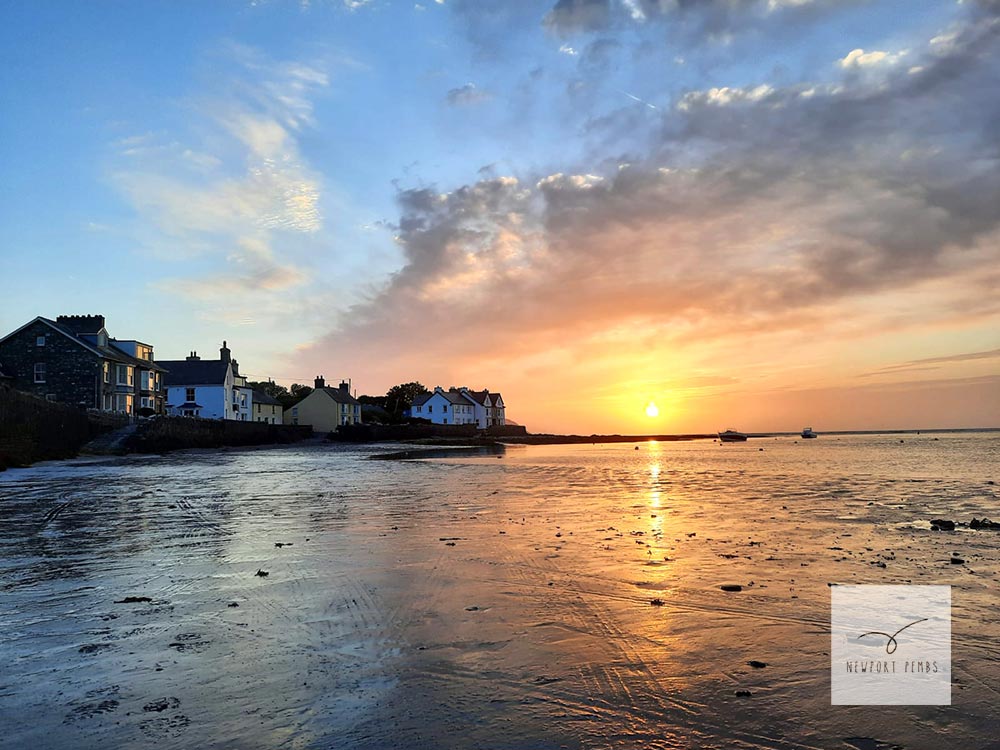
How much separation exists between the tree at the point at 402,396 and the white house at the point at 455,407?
30.6ft

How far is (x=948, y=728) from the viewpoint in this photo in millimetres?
5027

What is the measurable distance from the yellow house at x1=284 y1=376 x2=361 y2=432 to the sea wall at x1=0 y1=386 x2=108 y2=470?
74.0 meters

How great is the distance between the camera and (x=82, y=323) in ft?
228

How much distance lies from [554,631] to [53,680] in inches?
196

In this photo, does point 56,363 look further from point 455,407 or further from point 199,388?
point 455,407

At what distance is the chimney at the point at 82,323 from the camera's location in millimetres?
68688

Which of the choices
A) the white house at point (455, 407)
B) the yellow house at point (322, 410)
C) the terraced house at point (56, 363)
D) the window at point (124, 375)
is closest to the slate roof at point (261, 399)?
the yellow house at point (322, 410)

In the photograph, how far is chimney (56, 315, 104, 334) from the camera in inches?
2704

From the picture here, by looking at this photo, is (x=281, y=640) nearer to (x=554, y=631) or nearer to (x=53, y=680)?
(x=53, y=680)

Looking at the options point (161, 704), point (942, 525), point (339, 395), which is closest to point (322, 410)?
point (339, 395)

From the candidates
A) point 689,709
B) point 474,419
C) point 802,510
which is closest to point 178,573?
point 689,709

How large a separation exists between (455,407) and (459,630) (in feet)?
434

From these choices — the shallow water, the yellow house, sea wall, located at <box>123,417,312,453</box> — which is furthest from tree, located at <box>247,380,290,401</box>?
the shallow water

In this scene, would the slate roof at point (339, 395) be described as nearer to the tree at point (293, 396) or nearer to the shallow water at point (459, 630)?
the tree at point (293, 396)
